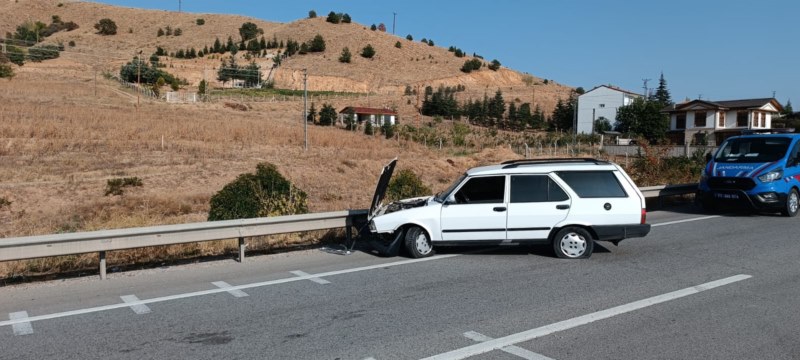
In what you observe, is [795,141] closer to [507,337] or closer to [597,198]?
[597,198]

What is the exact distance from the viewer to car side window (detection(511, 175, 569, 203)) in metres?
9.38

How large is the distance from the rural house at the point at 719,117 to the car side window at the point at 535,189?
207 ft

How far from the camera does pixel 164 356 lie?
17.1ft

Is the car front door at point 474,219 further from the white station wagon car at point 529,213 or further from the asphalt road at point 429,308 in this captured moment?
the asphalt road at point 429,308

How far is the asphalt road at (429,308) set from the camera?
17.6 ft

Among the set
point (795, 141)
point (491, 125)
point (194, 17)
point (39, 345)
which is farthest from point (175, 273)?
point (194, 17)

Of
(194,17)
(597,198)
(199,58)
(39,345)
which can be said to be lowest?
(39,345)

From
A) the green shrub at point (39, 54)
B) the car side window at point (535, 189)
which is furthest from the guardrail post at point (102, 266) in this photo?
the green shrub at point (39, 54)

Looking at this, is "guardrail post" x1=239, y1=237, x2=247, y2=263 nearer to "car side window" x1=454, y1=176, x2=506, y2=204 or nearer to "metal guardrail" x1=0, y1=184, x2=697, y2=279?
"metal guardrail" x1=0, y1=184, x2=697, y2=279

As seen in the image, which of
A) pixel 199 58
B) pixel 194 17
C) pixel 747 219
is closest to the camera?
pixel 747 219

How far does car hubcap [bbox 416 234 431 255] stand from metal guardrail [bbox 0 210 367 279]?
1613 mm

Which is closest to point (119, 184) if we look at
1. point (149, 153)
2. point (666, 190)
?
point (149, 153)

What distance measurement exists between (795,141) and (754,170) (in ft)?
5.37

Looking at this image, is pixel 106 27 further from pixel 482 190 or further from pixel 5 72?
pixel 482 190
